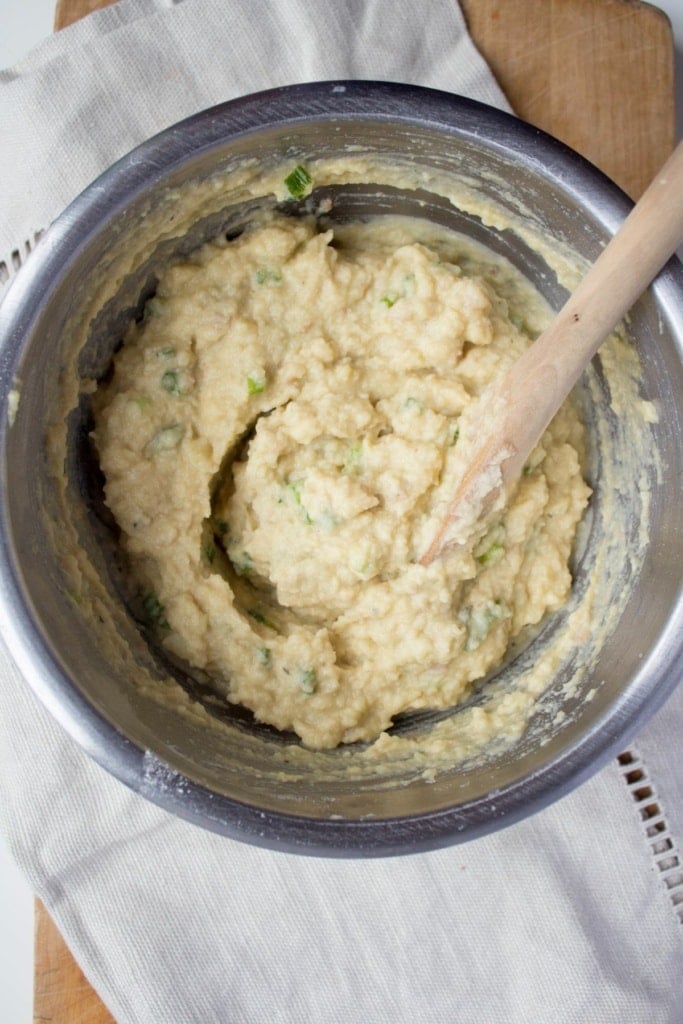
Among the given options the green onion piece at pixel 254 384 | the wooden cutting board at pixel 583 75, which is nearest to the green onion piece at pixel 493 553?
the green onion piece at pixel 254 384

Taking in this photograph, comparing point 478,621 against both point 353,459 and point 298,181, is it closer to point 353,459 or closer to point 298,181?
point 353,459

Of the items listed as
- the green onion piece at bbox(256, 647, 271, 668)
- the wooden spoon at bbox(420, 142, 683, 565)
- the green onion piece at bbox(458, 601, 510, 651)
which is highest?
the wooden spoon at bbox(420, 142, 683, 565)

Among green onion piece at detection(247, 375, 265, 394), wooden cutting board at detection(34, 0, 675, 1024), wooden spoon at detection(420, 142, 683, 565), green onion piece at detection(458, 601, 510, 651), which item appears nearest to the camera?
wooden spoon at detection(420, 142, 683, 565)

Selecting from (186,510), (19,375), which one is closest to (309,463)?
(186,510)

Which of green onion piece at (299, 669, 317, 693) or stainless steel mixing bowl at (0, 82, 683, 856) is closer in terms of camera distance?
stainless steel mixing bowl at (0, 82, 683, 856)

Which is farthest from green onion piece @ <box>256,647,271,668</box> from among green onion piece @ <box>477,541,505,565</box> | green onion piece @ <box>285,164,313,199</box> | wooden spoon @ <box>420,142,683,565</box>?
green onion piece @ <box>285,164,313,199</box>

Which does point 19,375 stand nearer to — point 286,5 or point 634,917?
point 286,5

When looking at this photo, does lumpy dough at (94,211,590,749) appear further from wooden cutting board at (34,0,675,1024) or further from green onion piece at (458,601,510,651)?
wooden cutting board at (34,0,675,1024)
